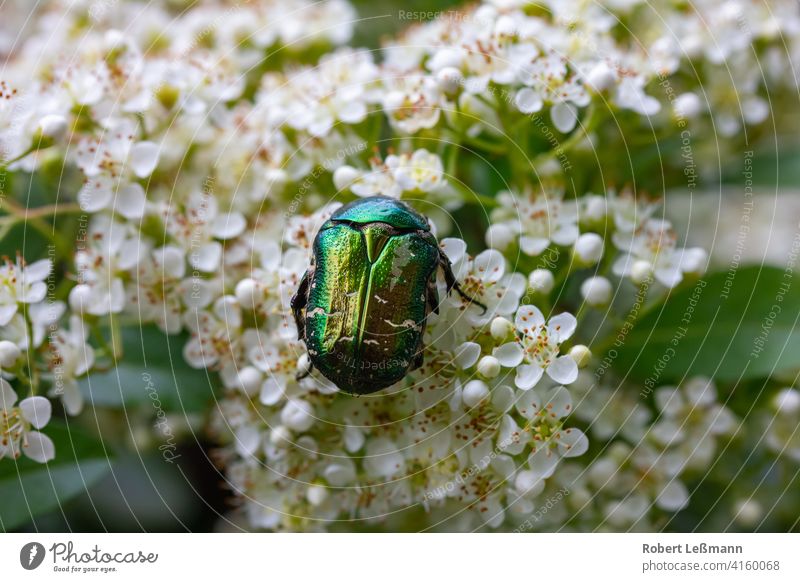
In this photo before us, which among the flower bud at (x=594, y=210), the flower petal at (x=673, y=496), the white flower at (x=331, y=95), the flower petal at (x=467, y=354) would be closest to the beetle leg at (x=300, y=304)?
the flower petal at (x=467, y=354)

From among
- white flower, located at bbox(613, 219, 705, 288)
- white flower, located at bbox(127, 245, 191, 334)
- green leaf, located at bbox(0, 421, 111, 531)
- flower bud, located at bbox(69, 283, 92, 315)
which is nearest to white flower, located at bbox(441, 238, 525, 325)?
white flower, located at bbox(613, 219, 705, 288)

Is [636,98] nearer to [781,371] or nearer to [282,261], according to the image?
[781,371]

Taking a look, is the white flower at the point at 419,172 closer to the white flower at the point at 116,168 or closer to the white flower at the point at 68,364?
the white flower at the point at 116,168

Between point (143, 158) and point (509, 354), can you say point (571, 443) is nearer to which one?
point (509, 354)

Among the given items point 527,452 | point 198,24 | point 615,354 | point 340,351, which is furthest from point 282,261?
point 198,24

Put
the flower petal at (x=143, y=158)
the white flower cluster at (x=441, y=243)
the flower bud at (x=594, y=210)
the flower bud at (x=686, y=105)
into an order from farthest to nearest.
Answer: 1. the flower bud at (x=686, y=105)
2. the flower petal at (x=143, y=158)
3. the flower bud at (x=594, y=210)
4. the white flower cluster at (x=441, y=243)
